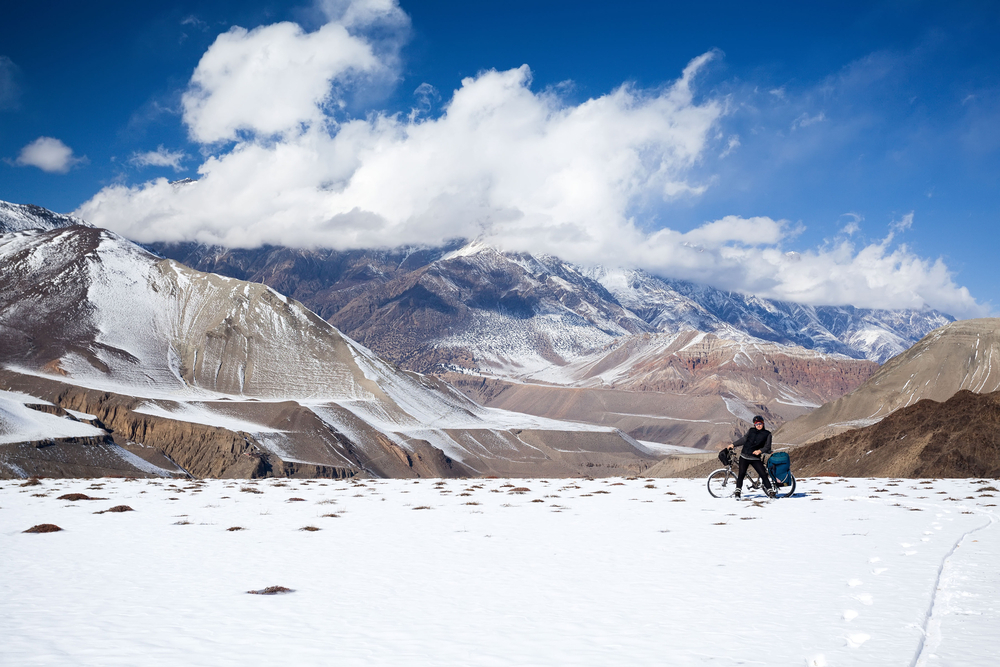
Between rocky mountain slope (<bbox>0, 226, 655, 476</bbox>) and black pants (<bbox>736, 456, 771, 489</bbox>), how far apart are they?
6089cm

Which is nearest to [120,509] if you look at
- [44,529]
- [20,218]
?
[44,529]

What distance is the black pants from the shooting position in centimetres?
1664

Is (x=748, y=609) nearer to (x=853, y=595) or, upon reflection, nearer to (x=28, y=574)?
(x=853, y=595)

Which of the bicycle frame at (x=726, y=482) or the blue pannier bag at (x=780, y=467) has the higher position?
the blue pannier bag at (x=780, y=467)

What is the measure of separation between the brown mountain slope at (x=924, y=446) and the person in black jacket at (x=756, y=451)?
52.3 ft

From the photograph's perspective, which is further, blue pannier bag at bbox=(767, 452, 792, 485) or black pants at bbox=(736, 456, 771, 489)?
blue pannier bag at bbox=(767, 452, 792, 485)

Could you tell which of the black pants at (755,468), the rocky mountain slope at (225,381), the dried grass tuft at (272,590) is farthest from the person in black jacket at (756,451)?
the rocky mountain slope at (225,381)

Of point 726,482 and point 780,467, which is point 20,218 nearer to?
point 726,482

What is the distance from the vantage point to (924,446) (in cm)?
3127

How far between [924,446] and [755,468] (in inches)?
761

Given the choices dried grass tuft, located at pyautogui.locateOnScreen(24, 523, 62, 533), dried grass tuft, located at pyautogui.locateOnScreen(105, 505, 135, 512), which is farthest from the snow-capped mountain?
dried grass tuft, located at pyautogui.locateOnScreen(24, 523, 62, 533)

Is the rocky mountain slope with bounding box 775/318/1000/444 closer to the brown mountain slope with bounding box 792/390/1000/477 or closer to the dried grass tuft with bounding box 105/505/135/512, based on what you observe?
the brown mountain slope with bounding box 792/390/1000/477

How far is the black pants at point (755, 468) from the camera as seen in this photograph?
16641 millimetres

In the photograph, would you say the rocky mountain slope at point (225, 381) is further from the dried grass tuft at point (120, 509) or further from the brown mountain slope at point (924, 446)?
the dried grass tuft at point (120, 509)
